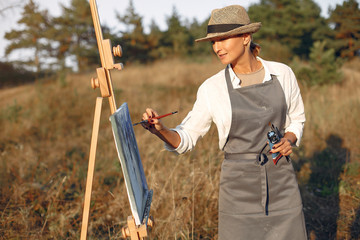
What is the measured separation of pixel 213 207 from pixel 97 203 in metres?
1.30

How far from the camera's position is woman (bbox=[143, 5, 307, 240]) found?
68.2 inches

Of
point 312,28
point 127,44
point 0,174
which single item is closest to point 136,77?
point 127,44

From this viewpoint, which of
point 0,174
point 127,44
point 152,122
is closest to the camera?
point 152,122

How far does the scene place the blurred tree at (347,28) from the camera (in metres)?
12.9

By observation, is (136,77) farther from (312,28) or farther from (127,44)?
(312,28)

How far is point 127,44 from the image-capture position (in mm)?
21328

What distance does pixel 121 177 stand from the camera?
416 cm

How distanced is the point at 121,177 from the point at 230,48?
2.90 m

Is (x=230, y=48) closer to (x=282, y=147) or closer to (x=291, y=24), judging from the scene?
(x=282, y=147)

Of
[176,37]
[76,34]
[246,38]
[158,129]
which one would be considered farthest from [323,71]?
[76,34]

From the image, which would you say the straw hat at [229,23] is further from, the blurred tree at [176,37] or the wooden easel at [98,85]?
the blurred tree at [176,37]

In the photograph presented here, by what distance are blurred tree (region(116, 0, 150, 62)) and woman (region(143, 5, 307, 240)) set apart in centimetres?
2031

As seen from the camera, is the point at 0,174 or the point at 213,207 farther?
the point at 0,174

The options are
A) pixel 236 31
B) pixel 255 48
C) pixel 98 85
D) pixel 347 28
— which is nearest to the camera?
pixel 98 85
